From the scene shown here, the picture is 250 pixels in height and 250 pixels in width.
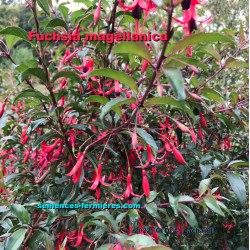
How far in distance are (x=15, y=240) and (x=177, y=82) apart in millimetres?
436

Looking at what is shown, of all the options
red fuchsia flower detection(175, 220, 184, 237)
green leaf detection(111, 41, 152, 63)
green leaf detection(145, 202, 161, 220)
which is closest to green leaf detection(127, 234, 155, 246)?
green leaf detection(145, 202, 161, 220)

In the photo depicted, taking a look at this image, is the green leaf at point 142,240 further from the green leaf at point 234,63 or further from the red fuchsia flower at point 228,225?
the red fuchsia flower at point 228,225

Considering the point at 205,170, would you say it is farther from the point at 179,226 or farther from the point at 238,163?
the point at 179,226

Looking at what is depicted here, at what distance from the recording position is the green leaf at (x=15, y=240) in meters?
0.66

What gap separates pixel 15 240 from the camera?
67 centimetres

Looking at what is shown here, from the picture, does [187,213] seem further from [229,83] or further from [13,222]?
[229,83]

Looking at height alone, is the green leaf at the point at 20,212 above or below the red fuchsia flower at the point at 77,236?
above

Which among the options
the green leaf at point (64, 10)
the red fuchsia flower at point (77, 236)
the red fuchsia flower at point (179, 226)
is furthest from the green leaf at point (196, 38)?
the red fuchsia flower at point (179, 226)

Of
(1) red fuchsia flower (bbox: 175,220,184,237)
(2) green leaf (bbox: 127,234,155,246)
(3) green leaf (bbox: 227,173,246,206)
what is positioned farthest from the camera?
(1) red fuchsia flower (bbox: 175,220,184,237)

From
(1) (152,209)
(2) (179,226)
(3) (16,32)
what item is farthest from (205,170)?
(3) (16,32)

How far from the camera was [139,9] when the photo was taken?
663 millimetres

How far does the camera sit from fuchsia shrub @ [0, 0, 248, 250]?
2.17 feet

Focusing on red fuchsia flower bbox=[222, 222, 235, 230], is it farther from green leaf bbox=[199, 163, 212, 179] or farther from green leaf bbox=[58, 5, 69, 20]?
green leaf bbox=[58, 5, 69, 20]

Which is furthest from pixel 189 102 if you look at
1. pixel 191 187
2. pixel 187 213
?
pixel 191 187
